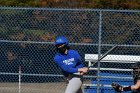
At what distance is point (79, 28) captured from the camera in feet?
50.6

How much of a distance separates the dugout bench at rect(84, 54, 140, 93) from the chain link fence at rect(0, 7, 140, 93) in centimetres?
3

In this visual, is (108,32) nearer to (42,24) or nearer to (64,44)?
(42,24)

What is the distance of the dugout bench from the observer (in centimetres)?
1398

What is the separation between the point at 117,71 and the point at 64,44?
11.9ft

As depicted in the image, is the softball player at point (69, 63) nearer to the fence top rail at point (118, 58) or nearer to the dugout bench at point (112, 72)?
the dugout bench at point (112, 72)

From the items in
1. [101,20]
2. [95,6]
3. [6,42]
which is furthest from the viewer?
[95,6]

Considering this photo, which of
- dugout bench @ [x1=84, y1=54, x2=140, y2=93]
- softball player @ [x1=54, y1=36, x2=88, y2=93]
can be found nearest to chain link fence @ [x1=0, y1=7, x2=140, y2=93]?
dugout bench @ [x1=84, y1=54, x2=140, y2=93]

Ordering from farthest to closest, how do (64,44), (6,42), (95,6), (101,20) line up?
1. (95,6)
2. (6,42)
3. (101,20)
4. (64,44)

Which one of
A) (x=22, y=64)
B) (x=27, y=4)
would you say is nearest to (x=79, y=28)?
(x=22, y=64)

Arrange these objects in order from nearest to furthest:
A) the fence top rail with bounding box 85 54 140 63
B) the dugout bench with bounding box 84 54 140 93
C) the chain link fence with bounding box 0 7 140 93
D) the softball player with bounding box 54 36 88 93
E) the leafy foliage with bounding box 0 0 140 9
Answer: the softball player with bounding box 54 36 88 93 < the dugout bench with bounding box 84 54 140 93 < the fence top rail with bounding box 85 54 140 63 < the chain link fence with bounding box 0 7 140 93 < the leafy foliage with bounding box 0 0 140 9

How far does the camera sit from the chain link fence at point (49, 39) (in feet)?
49.3

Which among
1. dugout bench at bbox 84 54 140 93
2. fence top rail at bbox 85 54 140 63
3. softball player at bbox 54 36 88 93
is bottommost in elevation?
dugout bench at bbox 84 54 140 93

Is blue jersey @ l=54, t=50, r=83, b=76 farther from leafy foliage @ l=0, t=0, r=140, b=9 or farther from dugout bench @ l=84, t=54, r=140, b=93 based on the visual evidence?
leafy foliage @ l=0, t=0, r=140, b=9

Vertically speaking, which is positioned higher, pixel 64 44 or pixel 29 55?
pixel 64 44
